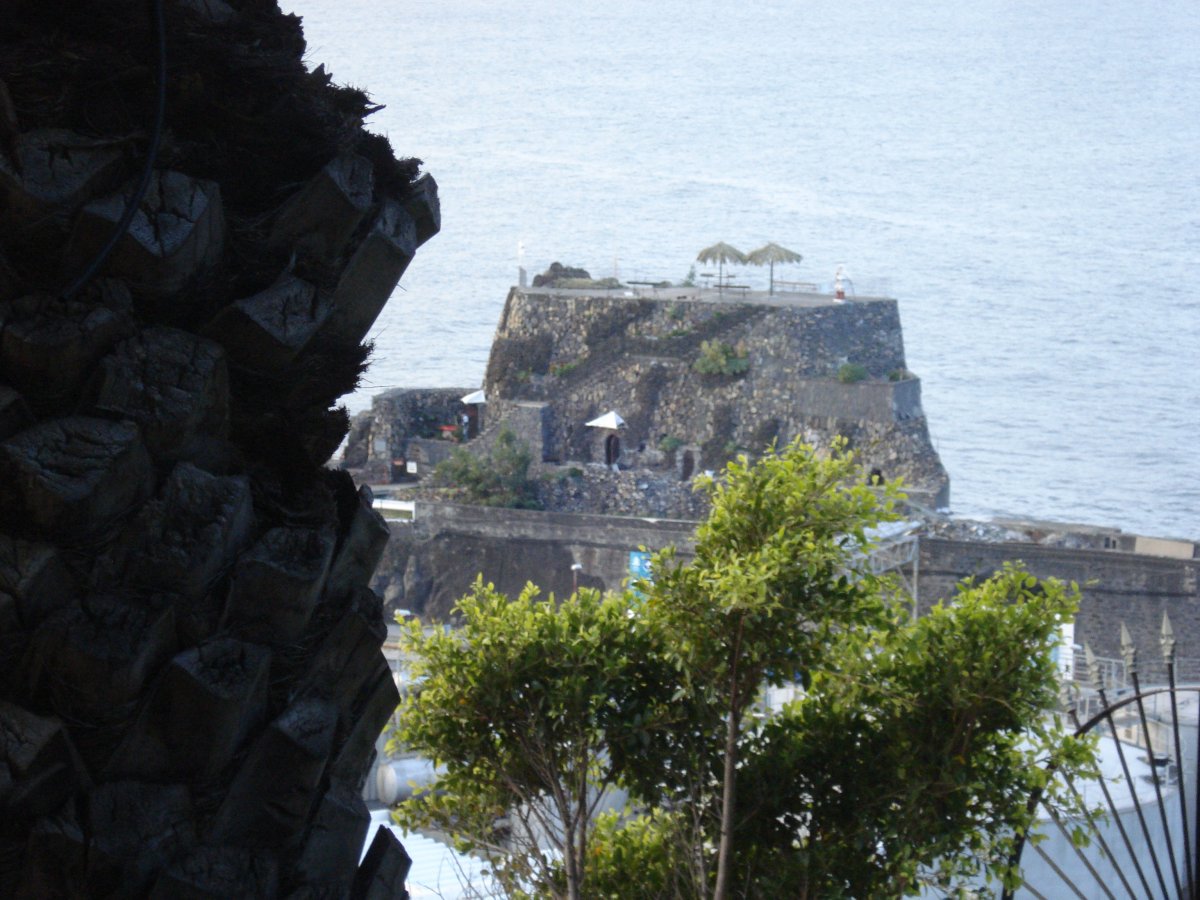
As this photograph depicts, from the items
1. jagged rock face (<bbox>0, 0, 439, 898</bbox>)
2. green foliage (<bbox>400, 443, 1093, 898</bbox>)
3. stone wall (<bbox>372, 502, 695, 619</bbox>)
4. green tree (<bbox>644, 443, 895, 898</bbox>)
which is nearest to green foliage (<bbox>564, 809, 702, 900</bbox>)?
green foliage (<bbox>400, 443, 1093, 898</bbox>)

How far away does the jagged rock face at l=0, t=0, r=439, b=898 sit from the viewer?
1.25 metres

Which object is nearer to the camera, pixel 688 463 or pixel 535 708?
pixel 535 708

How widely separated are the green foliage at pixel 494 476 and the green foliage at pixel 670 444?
8.20 feet

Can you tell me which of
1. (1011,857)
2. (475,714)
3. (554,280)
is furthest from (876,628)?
(554,280)

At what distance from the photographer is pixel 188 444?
135cm

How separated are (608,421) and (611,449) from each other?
0.79m

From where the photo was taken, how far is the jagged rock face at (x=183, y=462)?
1250mm

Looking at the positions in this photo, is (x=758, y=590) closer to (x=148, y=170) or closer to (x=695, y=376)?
(x=148, y=170)

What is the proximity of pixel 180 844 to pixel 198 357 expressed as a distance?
0.40 metres

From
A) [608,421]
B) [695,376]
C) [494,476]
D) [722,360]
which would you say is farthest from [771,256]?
[494,476]

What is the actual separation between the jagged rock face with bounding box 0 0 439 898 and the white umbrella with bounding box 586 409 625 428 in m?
26.2

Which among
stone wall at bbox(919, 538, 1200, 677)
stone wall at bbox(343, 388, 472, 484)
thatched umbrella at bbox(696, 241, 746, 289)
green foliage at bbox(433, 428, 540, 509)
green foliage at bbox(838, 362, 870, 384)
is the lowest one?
stone wall at bbox(919, 538, 1200, 677)

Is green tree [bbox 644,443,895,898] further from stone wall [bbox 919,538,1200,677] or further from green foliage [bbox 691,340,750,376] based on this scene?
green foliage [bbox 691,340,750,376]

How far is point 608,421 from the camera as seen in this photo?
27.8 metres
